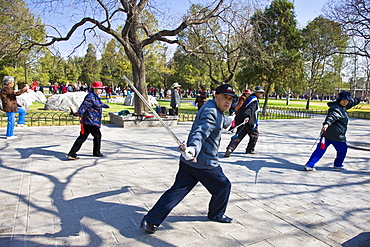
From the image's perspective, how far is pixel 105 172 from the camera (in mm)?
5551

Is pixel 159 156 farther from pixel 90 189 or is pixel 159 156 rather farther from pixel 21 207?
pixel 21 207

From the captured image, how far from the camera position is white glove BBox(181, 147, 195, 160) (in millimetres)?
2760

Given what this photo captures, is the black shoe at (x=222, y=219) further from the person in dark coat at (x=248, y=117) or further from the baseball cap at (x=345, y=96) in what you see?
the baseball cap at (x=345, y=96)

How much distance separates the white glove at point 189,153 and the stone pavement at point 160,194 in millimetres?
1021

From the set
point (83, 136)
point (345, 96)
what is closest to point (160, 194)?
point (83, 136)

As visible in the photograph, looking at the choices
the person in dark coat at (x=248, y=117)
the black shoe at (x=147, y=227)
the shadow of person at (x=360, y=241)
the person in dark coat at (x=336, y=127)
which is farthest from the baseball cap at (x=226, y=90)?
Answer: the person in dark coat at (x=248, y=117)

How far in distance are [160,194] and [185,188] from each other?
1.35 metres

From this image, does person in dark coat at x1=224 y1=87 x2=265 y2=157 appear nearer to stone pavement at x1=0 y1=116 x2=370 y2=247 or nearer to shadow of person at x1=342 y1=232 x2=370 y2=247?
stone pavement at x1=0 y1=116 x2=370 y2=247

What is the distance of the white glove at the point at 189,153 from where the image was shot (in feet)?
9.05

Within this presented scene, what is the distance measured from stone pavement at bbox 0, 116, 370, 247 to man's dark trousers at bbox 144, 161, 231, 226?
28cm

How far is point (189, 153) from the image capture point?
2789 mm

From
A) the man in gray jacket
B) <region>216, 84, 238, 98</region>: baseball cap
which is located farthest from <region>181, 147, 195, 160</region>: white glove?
<region>216, 84, 238, 98</region>: baseball cap

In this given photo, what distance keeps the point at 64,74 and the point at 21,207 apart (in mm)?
55764

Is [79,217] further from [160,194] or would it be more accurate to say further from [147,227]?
[160,194]
